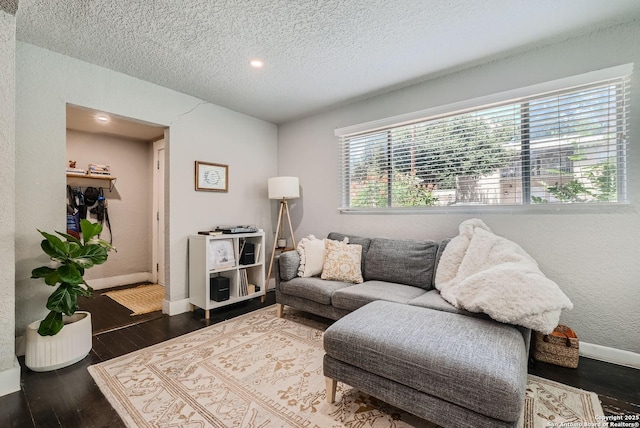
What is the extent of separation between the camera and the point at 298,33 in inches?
83.8

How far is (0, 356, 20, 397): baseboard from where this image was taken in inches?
67.4

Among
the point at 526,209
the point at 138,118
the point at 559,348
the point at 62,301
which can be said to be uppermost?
the point at 138,118

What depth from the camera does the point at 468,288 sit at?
177cm

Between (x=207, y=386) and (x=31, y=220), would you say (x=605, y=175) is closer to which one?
(x=207, y=386)

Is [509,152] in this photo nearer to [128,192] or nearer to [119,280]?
[128,192]

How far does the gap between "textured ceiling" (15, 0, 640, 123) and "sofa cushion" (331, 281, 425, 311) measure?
2051 millimetres

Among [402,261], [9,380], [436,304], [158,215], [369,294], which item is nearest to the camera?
[9,380]

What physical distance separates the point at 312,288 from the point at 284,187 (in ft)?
4.85

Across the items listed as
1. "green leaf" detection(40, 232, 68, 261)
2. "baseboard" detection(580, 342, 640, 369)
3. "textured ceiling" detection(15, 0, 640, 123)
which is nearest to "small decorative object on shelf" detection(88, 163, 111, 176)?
"textured ceiling" detection(15, 0, 640, 123)

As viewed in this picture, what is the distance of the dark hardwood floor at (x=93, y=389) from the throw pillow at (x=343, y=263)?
1.53 metres

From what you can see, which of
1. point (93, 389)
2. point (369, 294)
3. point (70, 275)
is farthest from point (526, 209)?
point (70, 275)

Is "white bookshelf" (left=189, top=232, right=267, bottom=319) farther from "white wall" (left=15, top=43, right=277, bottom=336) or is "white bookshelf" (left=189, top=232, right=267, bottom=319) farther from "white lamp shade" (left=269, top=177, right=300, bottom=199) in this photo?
"white lamp shade" (left=269, top=177, right=300, bottom=199)

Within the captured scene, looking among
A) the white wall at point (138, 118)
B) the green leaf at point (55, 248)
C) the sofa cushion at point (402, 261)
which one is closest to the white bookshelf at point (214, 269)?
the white wall at point (138, 118)

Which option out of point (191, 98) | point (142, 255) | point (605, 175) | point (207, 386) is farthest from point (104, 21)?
point (605, 175)
